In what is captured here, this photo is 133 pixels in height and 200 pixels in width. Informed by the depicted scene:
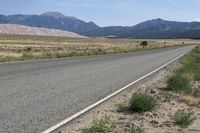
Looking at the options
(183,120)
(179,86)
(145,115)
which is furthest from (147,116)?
(179,86)

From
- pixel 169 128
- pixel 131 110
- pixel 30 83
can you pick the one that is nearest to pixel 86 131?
pixel 169 128

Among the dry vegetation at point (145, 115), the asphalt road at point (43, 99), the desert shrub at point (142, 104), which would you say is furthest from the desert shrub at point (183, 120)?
the asphalt road at point (43, 99)

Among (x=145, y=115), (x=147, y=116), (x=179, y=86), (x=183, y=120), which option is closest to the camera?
(x=183, y=120)

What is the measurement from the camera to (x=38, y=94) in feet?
39.2

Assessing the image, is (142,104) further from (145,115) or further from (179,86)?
(179,86)

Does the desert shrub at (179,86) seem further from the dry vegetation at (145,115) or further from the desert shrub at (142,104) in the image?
the desert shrub at (142,104)

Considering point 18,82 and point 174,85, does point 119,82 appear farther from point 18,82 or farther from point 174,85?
point 18,82

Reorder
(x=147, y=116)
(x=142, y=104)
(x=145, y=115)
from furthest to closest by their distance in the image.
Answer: (x=142, y=104) → (x=145, y=115) → (x=147, y=116)

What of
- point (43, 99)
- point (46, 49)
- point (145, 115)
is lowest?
point (46, 49)

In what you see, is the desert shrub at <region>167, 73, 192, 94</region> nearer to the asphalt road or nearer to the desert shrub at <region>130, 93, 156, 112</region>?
the asphalt road

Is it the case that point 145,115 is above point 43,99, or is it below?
below

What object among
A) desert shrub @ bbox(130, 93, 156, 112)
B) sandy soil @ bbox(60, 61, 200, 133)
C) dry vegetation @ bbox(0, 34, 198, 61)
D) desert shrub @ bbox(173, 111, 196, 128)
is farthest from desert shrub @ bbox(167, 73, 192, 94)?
dry vegetation @ bbox(0, 34, 198, 61)

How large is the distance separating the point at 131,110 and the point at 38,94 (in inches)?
120

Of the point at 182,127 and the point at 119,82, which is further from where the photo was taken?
the point at 119,82
